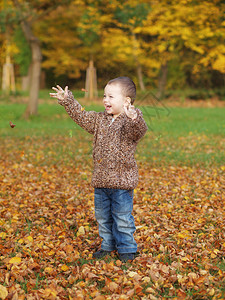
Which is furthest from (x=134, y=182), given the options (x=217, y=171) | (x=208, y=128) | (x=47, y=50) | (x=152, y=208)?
(x=47, y=50)

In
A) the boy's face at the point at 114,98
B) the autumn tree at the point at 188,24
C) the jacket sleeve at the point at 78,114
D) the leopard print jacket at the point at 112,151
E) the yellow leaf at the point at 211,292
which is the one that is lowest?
the yellow leaf at the point at 211,292

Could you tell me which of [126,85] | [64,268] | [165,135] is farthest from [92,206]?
[165,135]

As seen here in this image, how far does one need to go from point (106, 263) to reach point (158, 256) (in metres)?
0.48

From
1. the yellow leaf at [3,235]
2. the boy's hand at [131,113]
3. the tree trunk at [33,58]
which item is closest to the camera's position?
the boy's hand at [131,113]

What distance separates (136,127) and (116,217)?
827 mm

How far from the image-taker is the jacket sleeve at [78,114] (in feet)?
10.9

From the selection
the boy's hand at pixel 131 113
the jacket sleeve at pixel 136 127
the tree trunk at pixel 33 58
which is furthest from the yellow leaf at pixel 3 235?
the tree trunk at pixel 33 58

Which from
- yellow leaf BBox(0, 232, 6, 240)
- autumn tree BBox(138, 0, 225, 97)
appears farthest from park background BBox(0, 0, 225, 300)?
autumn tree BBox(138, 0, 225, 97)

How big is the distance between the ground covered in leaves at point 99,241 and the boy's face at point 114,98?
1.34 metres

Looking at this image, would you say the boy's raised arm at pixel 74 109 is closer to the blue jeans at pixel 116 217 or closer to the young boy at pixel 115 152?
the young boy at pixel 115 152

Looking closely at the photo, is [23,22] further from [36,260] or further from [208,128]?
[36,260]

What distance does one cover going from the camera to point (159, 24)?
1892 cm

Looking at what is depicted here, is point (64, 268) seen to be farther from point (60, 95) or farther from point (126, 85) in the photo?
point (126, 85)

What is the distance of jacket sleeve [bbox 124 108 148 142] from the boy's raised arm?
1.21 ft
